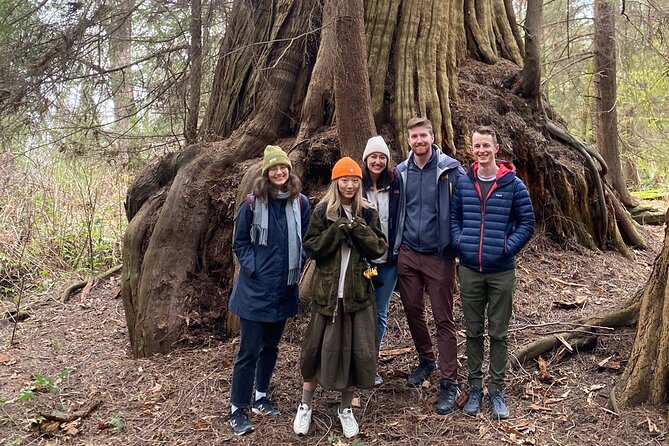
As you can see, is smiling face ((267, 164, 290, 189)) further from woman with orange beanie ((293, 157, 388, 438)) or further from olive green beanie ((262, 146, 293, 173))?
woman with orange beanie ((293, 157, 388, 438))

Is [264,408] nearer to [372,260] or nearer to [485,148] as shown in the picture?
[372,260]

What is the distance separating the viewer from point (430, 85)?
573cm

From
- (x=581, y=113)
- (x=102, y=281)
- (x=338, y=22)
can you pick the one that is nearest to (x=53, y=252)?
(x=102, y=281)

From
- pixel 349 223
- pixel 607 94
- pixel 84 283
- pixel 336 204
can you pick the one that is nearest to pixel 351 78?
pixel 336 204

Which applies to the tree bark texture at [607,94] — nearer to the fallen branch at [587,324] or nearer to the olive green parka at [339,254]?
the fallen branch at [587,324]

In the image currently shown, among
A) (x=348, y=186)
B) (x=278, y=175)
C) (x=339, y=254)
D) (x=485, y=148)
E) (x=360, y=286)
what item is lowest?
(x=360, y=286)

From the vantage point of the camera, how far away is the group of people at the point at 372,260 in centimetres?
345

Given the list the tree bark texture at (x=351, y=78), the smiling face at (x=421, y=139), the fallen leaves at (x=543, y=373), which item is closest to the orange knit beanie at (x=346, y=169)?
the smiling face at (x=421, y=139)

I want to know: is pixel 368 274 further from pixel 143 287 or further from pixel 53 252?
pixel 53 252

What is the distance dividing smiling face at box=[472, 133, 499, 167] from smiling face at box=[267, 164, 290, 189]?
1.31 m

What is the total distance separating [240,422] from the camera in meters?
3.66

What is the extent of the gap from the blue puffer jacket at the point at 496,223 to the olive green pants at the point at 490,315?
0.24ft

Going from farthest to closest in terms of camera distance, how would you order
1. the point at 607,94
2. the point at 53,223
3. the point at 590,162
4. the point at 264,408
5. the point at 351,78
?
the point at 607,94, the point at 53,223, the point at 590,162, the point at 351,78, the point at 264,408

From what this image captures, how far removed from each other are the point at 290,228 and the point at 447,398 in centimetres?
164
